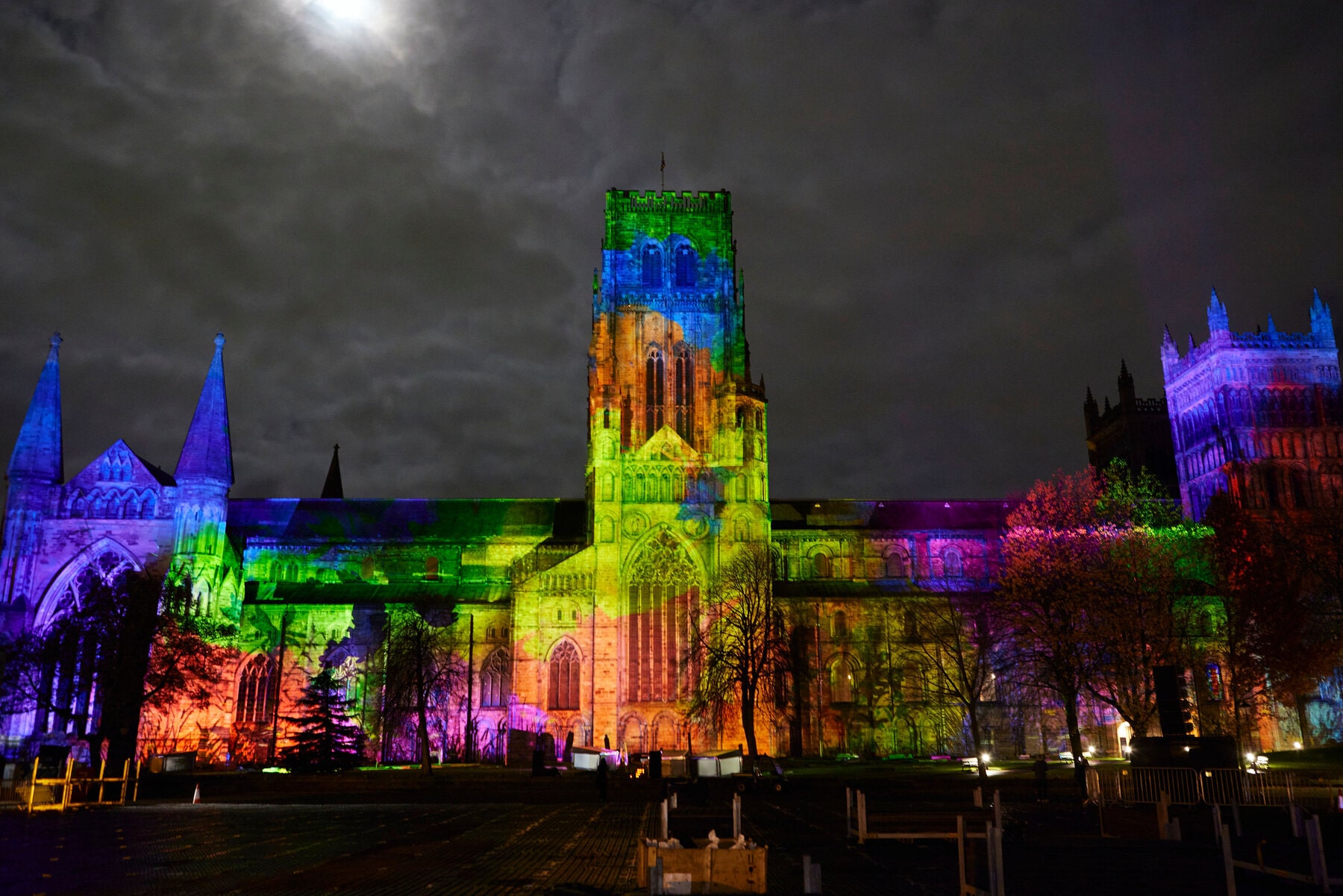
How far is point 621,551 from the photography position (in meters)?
67.1

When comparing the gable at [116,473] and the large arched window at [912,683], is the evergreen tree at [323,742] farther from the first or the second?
the large arched window at [912,683]

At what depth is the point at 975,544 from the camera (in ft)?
258

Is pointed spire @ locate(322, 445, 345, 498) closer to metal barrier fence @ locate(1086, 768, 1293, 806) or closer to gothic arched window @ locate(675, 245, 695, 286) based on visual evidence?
gothic arched window @ locate(675, 245, 695, 286)

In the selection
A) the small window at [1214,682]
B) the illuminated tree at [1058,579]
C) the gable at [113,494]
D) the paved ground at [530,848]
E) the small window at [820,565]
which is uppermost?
the gable at [113,494]

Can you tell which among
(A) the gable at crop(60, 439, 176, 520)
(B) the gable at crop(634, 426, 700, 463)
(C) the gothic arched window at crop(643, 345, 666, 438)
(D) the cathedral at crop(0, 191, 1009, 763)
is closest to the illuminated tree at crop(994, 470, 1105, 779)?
(D) the cathedral at crop(0, 191, 1009, 763)

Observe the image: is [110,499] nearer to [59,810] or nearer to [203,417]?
[203,417]

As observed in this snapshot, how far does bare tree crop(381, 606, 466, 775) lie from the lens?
62.5m

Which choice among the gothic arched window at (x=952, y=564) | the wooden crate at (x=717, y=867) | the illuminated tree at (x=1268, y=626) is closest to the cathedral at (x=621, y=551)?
the gothic arched window at (x=952, y=564)

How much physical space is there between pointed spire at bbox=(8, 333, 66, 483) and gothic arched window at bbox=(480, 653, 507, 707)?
3057 centimetres

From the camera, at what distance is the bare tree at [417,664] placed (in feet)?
205

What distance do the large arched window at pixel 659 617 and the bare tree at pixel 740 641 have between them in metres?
1.39

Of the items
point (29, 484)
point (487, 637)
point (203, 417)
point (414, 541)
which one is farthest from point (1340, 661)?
point (29, 484)

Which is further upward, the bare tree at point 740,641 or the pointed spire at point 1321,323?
the pointed spire at point 1321,323

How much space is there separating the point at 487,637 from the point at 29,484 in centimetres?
3071
